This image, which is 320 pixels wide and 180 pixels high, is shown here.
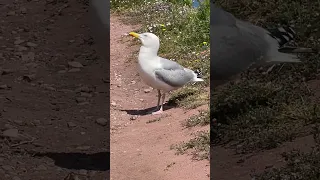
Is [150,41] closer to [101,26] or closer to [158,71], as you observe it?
[158,71]

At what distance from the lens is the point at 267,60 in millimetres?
7285

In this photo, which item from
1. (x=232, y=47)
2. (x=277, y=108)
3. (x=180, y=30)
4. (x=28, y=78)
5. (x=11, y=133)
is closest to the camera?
(x=11, y=133)

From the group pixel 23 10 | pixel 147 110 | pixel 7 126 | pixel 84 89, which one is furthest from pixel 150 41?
pixel 23 10

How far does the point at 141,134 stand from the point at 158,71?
792mm

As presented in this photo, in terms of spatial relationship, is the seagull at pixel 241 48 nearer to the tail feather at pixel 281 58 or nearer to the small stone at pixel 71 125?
the tail feather at pixel 281 58

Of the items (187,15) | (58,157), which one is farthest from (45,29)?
(58,157)

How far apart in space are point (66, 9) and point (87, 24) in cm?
121

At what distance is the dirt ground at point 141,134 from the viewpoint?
506 cm

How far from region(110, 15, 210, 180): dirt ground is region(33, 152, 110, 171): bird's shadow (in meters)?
0.09

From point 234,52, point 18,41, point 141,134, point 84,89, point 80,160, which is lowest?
point 18,41

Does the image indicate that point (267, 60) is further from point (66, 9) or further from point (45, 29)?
point (66, 9)

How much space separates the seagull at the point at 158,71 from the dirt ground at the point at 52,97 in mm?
509

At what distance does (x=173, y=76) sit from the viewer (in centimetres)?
666

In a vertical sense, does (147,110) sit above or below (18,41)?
above
